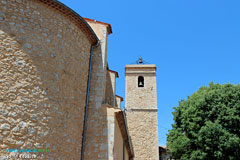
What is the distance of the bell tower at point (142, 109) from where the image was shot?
18.1 meters

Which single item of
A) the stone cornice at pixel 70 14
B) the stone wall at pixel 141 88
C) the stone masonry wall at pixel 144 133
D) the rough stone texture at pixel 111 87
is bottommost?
the stone masonry wall at pixel 144 133

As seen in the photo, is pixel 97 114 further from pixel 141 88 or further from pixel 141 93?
pixel 141 88

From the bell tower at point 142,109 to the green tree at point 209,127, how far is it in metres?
3.55

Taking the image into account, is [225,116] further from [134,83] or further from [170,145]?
[134,83]

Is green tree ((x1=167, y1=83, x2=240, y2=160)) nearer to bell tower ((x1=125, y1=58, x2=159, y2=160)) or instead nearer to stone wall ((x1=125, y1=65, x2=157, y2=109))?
bell tower ((x1=125, y1=58, x2=159, y2=160))

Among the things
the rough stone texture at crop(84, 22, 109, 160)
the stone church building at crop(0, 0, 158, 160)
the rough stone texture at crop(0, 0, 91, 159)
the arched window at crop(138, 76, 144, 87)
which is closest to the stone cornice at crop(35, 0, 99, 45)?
the stone church building at crop(0, 0, 158, 160)

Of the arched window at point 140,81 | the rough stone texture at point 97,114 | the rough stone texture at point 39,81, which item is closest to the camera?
the rough stone texture at point 39,81

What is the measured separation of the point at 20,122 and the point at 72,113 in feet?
5.30

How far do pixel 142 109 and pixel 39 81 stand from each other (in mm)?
15225

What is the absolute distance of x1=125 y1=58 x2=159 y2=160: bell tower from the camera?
59.3 feet

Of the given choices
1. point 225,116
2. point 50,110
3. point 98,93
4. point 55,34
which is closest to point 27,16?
point 55,34

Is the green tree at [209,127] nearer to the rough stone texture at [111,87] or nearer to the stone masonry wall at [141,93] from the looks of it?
the stone masonry wall at [141,93]

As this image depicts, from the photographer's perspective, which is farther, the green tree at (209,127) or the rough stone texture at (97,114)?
the green tree at (209,127)

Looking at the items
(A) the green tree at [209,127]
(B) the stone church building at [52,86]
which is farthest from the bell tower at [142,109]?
(B) the stone church building at [52,86]
